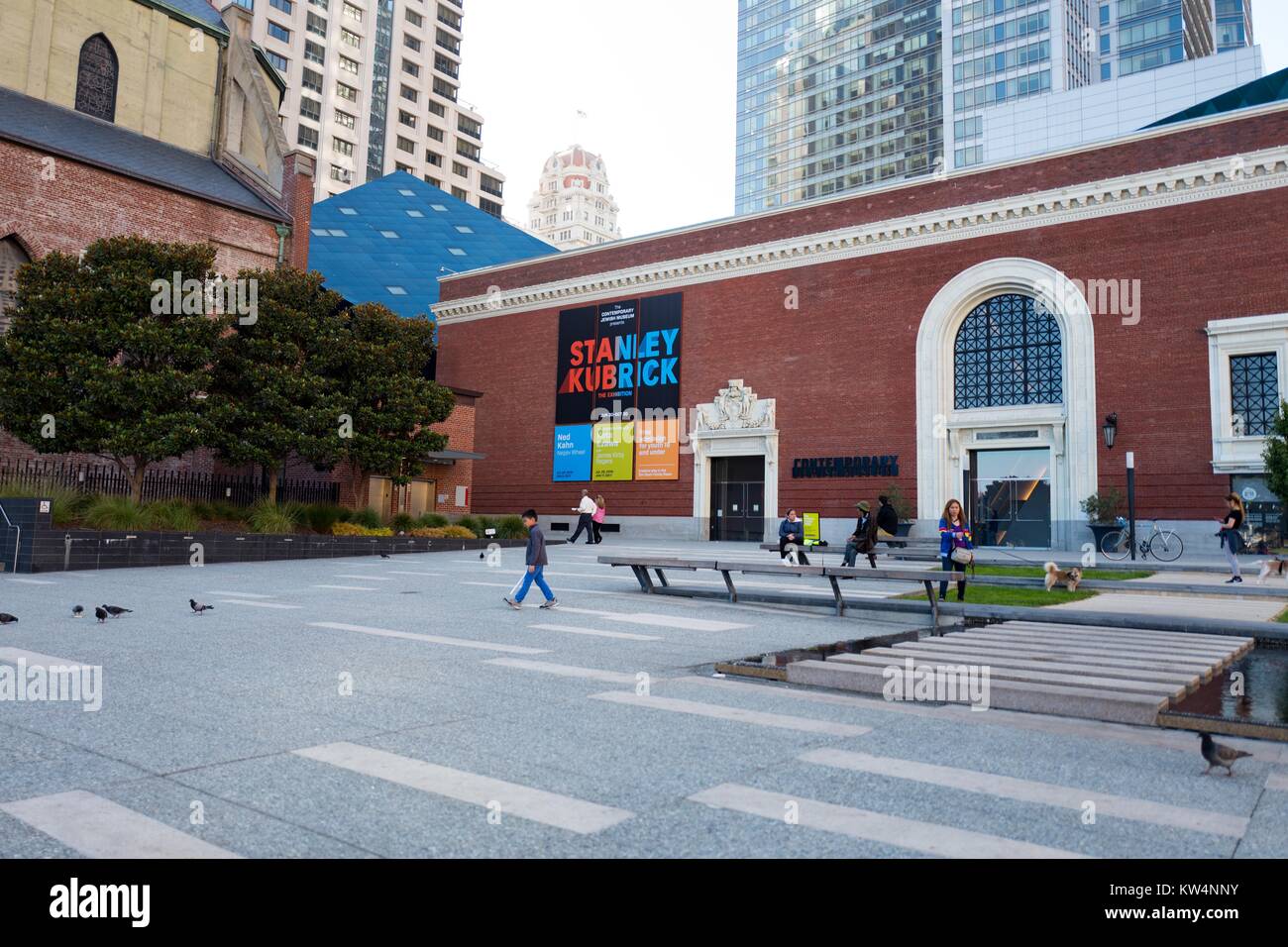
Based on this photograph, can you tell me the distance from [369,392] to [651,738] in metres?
22.9

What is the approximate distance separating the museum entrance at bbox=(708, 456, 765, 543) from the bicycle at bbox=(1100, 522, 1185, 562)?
13.1 m

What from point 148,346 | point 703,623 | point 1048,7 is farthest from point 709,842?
point 1048,7

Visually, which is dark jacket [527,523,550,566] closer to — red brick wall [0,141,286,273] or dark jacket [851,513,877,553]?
dark jacket [851,513,877,553]

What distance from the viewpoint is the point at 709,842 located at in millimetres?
3342

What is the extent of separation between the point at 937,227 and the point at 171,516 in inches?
1074

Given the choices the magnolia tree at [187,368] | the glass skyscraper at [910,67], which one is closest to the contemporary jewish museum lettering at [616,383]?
the magnolia tree at [187,368]

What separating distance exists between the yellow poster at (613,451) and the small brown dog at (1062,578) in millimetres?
26339

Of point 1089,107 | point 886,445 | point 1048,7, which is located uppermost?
point 1048,7

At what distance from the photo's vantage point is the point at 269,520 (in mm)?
22078

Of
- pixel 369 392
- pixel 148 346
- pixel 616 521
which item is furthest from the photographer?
pixel 616 521

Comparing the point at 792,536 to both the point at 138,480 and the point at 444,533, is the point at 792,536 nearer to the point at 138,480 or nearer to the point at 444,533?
the point at 444,533

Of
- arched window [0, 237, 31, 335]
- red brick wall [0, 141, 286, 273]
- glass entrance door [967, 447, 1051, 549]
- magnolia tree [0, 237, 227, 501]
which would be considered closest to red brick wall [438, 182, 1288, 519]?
glass entrance door [967, 447, 1051, 549]

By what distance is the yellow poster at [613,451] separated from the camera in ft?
130
